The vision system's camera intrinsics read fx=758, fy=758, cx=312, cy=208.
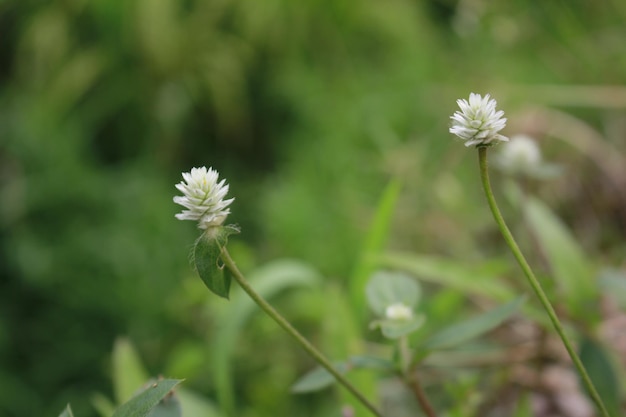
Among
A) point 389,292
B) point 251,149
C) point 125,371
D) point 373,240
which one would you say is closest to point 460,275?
point 373,240

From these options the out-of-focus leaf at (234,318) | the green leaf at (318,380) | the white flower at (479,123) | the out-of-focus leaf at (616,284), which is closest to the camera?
the white flower at (479,123)

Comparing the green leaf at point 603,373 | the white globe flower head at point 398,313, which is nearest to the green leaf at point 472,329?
the white globe flower head at point 398,313

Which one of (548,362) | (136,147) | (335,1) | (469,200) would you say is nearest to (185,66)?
(136,147)

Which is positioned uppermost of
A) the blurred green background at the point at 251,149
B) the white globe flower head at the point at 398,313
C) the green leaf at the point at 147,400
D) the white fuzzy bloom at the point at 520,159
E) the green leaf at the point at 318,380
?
the blurred green background at the point at 251,149

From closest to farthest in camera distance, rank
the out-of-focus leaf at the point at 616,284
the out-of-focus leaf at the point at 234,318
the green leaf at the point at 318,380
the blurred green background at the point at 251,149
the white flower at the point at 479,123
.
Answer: the white flower at the point at 479,123 < the green leaf at the point at 318,380 < the out-of-focus leaf at the point at 616,284 < the out-of-focus leaf at the point at 234,318 < the blurred green background at the point at 251,149

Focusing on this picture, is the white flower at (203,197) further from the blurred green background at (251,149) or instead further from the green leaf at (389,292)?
the blurred green background at (251,149)

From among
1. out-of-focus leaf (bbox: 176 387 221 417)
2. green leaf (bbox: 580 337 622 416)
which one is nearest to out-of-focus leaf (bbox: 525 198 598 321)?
green leaf (bbox: 580 337 622 416)

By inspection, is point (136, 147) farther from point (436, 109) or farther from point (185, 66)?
point (436, 109)

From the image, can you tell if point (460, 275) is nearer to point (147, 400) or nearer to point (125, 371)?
point (125, 371)
